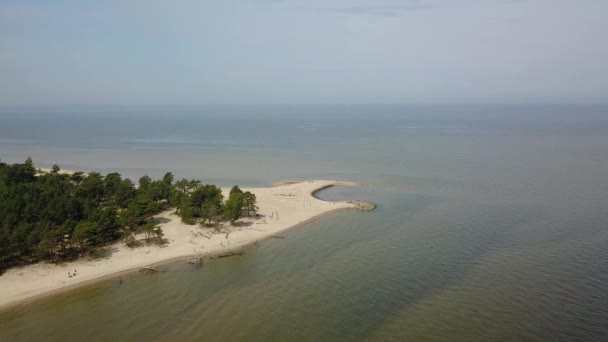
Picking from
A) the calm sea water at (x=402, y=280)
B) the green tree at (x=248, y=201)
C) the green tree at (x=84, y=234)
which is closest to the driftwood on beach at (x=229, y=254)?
the calm sea water at (x=402, y=280)

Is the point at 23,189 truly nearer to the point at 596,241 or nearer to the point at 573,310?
the point at 573,310

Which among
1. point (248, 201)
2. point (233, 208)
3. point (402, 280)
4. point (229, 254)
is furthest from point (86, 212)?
point (402, 280)

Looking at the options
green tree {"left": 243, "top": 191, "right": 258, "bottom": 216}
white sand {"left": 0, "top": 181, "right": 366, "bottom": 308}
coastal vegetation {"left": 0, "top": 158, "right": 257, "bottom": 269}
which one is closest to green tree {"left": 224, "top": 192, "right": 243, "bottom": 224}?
coastal vegetation {"left": 0, "top": 158, "right": 257, "bottom": 269}

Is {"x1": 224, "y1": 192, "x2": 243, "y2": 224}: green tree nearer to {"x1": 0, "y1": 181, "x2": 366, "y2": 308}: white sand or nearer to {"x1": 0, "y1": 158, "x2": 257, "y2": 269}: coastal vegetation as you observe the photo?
{"x1": 0, "y1": 158, "x2": 257, "y2": 269}: coastal vegetation

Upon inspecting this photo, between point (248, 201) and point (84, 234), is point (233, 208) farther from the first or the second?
point (84, 234)

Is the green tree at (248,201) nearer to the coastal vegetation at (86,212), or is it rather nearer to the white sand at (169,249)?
the coastal vegetation at (86,212)

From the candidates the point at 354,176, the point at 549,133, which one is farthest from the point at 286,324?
the point at 549,133
